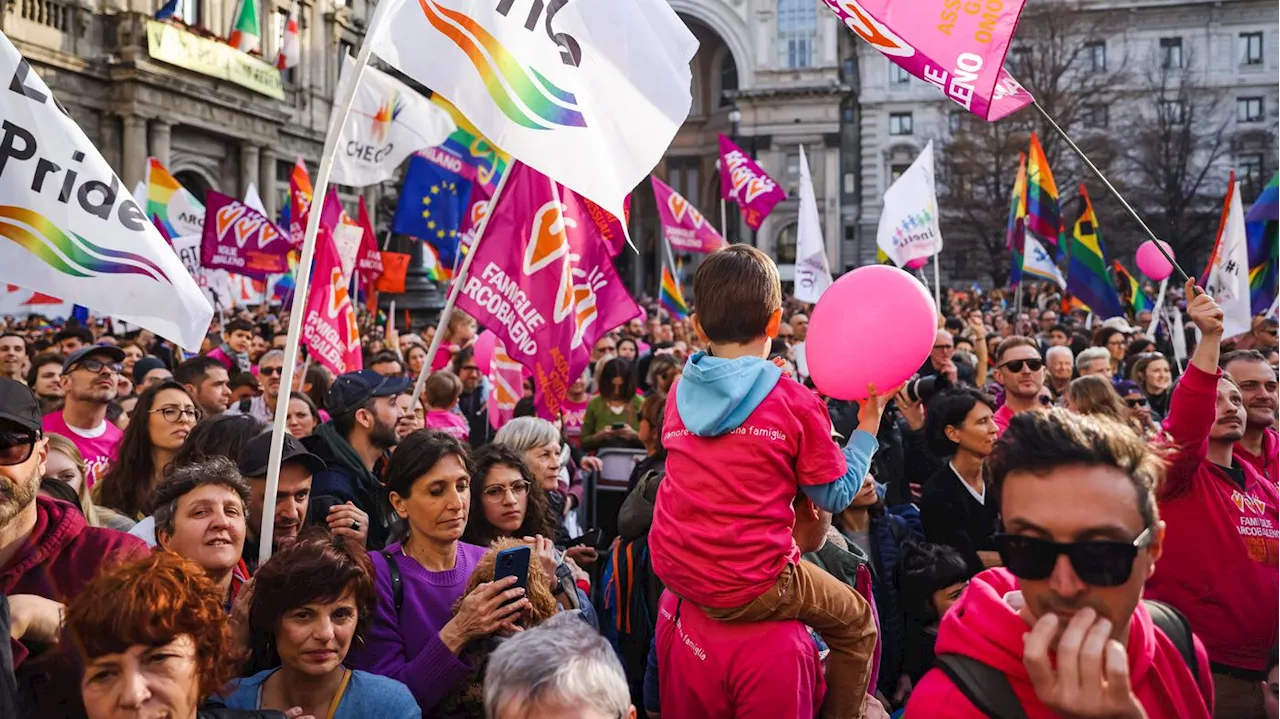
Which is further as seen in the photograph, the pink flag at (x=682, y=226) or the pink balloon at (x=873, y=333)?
the pink flag at (x=682, y=226)

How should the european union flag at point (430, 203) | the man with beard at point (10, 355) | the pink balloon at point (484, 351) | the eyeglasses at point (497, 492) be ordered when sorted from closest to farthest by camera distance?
the eyeglasses at point (497, 492), the man with beard at point (10, 355), the pink balloon at point (484, 351), the european union flag at point (430, 203)

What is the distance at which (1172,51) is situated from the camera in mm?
55188

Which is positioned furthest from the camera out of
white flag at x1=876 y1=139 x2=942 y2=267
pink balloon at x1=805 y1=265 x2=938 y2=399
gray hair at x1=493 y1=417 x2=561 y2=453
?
white flag at x1=876 y1=139 x2=942 y2=267

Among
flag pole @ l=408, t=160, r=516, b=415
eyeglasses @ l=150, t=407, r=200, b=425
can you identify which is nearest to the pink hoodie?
flag pole @ l=408, t=160, r=516, b=415

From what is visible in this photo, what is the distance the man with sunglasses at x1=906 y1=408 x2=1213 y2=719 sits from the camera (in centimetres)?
180

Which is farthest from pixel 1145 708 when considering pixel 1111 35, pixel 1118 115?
pixel 1111 35

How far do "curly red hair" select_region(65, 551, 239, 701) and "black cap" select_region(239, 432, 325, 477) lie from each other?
A: 1.68 meters

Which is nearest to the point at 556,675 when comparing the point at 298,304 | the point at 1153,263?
the point at 298,304

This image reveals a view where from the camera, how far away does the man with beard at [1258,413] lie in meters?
4.77

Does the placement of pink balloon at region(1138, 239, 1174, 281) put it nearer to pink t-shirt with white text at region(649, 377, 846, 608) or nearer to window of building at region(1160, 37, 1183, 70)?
pink t-shirt with white text at region(649, 377, 846, 608)

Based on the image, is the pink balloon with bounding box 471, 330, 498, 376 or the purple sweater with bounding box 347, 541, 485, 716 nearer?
the purple sweater with bounding box 347, 541, 485, 716

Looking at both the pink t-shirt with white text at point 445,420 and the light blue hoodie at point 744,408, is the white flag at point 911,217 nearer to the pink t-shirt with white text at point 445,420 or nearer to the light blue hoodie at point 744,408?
the pink t-shirt with white text at point 445,420

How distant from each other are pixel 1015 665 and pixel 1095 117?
54.9m

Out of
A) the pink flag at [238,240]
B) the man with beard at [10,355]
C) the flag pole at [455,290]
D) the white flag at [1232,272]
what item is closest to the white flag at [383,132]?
the pink flag at [238,240]
